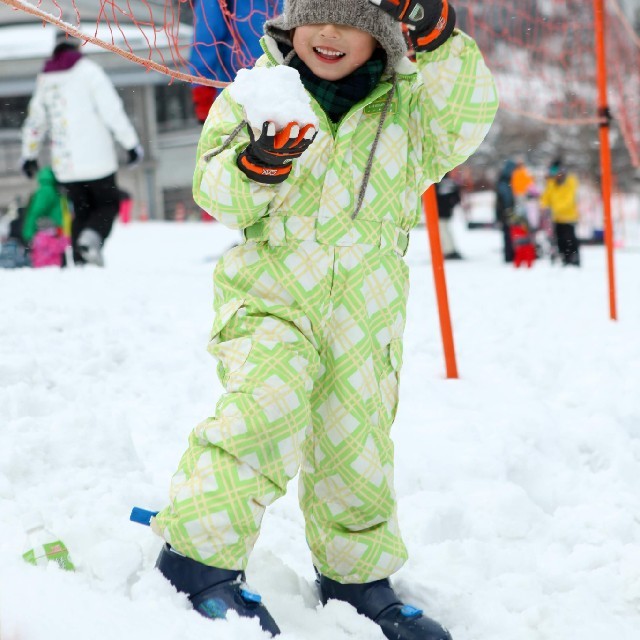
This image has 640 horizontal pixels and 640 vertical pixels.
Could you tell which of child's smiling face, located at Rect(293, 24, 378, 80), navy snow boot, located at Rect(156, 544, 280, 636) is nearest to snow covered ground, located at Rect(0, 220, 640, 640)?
navy snow boot, located at Rect(156, 544, 280, 636)

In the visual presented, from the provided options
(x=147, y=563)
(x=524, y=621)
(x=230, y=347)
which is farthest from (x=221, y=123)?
(x=524, y=621)

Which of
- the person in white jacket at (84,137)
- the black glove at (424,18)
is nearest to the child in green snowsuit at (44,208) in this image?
the person in white jacket at (84,137)

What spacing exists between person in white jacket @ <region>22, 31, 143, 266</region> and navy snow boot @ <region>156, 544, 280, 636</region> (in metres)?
5.10

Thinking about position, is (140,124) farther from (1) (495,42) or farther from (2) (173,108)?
(1) (495,42)

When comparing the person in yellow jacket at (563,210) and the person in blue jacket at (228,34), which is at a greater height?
the person in blue jacket at (228,34)

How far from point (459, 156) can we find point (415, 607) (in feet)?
3.64

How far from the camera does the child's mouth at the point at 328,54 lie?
218 centimetres

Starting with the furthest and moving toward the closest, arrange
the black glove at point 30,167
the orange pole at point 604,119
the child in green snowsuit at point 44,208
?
the child in green snowsuit at point 44,208 < the black glove at point 30,167 < the orange pole at point 604,119

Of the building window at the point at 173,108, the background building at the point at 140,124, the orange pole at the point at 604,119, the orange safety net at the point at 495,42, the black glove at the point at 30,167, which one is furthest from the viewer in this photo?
the building window at the point at 173,108

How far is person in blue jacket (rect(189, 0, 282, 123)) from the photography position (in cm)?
456

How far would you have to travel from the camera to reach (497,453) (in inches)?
131

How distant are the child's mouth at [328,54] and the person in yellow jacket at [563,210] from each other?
799 cm

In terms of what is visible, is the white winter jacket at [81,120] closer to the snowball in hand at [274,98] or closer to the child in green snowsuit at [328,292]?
the child in green snowsuit at [328,292]

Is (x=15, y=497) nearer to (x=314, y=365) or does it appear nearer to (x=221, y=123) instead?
(x=314, y=365)
